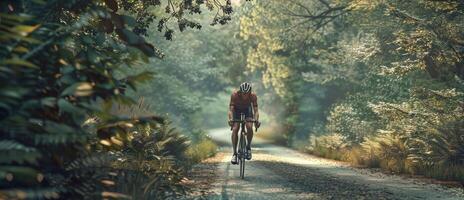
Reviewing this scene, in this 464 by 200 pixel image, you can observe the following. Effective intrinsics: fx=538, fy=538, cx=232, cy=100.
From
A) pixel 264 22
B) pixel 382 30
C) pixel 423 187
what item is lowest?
pixel 423 187

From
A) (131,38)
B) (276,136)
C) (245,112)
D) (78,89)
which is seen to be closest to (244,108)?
(245,112)

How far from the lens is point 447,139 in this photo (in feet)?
42.4

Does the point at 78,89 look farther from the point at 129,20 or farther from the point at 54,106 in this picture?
the point at 129,20

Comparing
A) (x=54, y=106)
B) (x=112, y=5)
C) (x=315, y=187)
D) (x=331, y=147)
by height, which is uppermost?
(x=112, y=5)

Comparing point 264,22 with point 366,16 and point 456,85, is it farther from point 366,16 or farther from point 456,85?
point 456,85

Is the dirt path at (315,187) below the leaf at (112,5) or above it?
below

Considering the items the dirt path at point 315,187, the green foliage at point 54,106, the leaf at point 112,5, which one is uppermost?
the leaf at point 112,5

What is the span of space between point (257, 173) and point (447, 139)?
4.64 m

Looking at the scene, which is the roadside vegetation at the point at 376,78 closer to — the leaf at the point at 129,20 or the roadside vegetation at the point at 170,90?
the roadside vegetation at the point at 170,90

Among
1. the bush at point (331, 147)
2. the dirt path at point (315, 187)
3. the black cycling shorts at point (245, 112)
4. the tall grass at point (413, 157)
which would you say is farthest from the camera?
the bush at point (331, 147)

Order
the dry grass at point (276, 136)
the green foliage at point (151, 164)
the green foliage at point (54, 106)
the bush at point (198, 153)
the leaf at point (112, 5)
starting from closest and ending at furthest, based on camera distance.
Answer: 1. the green foliage at point (54, 106)
2. the leaf at point (112, 5)
3. the green foliage at point (151, 164)
4. the bush at point (198, 153)
5. the dry grass at point (276, 136)

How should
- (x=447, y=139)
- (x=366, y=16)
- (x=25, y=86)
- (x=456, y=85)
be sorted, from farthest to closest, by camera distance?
(x=366, y=16) < (x=456, y=85) < (x=447, y=139) < (x=25, y=86)

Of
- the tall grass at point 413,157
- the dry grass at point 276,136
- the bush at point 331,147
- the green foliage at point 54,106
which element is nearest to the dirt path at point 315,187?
the tall grass at point 413,157

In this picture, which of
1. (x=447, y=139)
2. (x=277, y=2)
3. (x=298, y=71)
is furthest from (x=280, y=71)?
(x=447, y=139)
